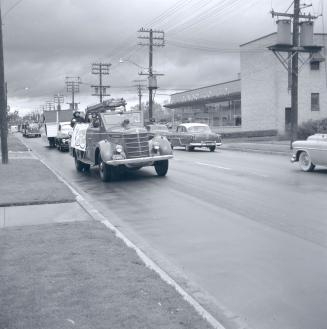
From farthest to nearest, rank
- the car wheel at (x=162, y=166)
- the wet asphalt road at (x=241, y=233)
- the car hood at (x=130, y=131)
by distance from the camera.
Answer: the car wheel at (x=162, y=166), the car hood at (x=130, y=131), the wet asphalt road at (x=241, y=233)

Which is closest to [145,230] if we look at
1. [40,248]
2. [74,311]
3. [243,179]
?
[40,248]

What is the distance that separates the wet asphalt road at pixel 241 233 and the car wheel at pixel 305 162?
28.6 inches

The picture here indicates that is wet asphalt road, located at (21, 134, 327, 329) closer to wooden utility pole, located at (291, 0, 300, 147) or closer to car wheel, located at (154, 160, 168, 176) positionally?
car wheel, located at (154, 160, 168, 176)

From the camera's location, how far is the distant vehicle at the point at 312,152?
53.5 ft

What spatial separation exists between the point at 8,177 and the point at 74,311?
1257cm

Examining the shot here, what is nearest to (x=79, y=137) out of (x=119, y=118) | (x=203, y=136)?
(x=119, y=118)

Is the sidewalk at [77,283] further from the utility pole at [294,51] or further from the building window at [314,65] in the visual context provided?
the building window at [314,65]

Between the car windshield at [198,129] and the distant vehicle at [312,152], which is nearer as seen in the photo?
the distant vehicle at [312,152]

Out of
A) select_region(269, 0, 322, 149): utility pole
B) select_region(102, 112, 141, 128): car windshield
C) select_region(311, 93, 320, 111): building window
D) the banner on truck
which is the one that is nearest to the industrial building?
select_region(311, 93, 320, 111): building window

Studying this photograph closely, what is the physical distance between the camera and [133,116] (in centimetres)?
1788

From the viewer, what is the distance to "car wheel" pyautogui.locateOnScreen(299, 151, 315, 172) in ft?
56.3

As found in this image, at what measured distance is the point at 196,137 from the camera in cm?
3077

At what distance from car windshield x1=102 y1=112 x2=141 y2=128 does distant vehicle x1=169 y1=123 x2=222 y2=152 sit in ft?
42.7

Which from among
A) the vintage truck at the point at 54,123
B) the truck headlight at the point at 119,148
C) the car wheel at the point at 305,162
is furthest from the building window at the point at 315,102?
the truck headlight at the point at 119,148
